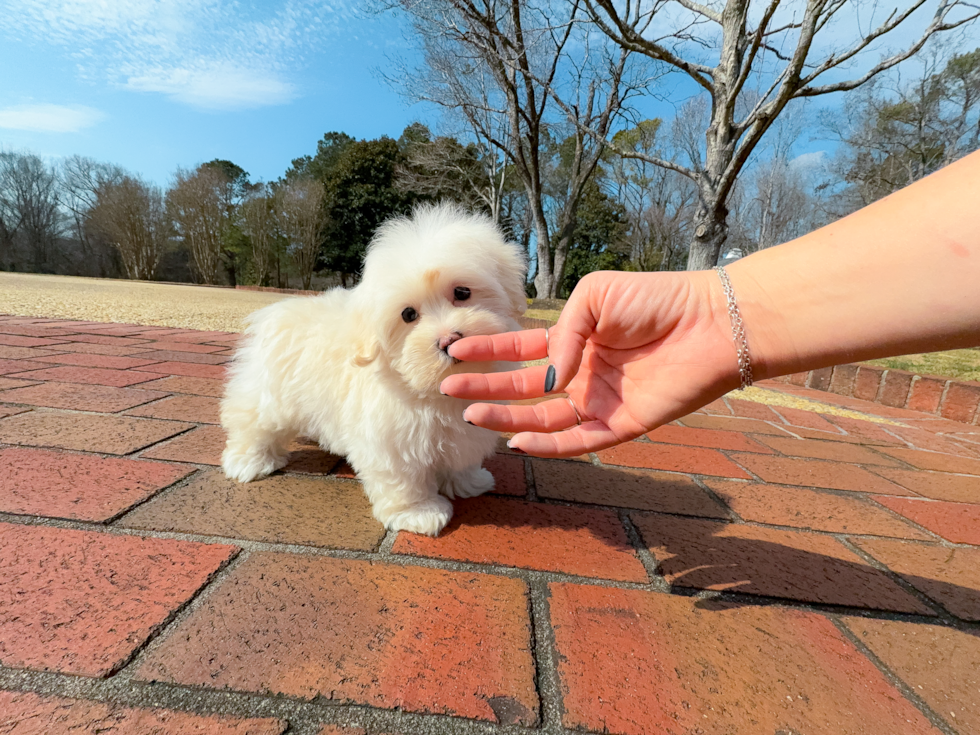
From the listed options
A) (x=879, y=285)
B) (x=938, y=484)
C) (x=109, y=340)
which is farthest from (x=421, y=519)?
Answer: (x=109, y=340)

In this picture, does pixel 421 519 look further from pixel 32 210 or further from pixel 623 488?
pixel 32 210

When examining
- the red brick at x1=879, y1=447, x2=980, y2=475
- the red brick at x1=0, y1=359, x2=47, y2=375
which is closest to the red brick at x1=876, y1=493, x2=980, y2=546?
the red brick at x1=879, y1=447, x2=980, y2=475

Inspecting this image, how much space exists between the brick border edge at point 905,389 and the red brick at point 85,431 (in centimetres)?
460

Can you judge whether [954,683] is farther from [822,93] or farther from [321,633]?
[822,93]

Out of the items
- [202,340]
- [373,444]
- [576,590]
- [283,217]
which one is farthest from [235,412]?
[283,217]

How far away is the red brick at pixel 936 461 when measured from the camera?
111 inches

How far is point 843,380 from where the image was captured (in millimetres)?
4848

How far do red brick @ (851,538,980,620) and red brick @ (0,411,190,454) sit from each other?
9.89 feet

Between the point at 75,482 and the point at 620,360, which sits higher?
the point at 620,360

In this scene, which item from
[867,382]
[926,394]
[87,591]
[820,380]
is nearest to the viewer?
[87,591]

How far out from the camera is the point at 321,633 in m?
1.16

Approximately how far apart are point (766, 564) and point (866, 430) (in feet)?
8.62

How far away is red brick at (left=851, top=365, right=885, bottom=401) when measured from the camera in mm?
4543

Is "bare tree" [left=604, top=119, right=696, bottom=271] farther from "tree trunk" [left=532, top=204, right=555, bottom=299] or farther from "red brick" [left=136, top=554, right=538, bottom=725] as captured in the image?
"red brick" [left=136, top=554, right=538, bottom=725]
